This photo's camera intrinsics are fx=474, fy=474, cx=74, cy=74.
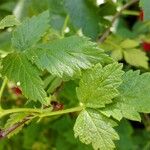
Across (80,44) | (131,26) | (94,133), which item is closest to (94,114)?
(94,133)

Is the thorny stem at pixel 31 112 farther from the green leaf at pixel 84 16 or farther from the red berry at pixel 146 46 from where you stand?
the red berry at pixel 146 46

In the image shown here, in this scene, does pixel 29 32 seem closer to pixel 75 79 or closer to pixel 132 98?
pixel 75 79

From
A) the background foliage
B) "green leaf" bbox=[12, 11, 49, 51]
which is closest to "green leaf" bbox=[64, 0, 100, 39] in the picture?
the background foliage

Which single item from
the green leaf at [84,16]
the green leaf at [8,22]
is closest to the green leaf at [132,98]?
the green leaf at [8,22]

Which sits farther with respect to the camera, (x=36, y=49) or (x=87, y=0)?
(x=87, y=0)

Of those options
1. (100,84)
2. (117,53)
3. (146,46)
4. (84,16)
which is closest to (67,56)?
(100,84)

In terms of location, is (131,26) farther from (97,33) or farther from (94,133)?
(94,133)
